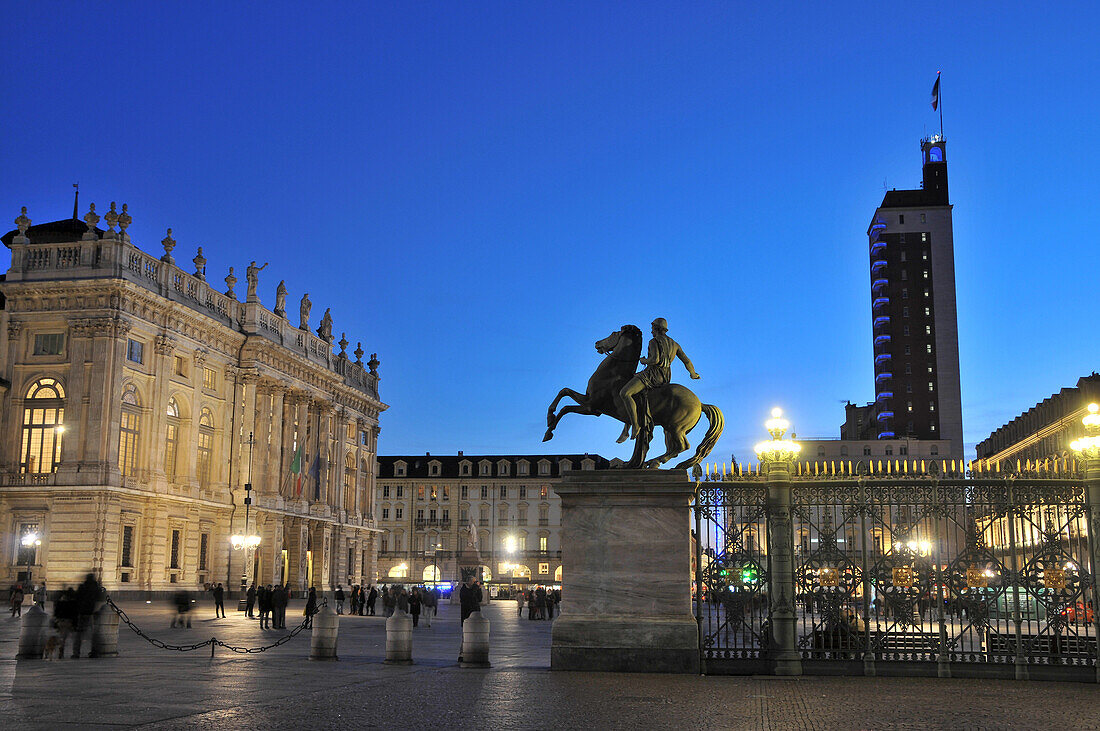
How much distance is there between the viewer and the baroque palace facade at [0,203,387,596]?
53.3m

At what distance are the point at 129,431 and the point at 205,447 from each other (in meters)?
8.56

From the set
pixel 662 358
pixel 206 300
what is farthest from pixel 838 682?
pixel 206 300

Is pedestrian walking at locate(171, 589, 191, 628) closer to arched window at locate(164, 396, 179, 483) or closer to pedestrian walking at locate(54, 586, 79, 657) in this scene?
pedestrian walking at locate(54, 586, 79, 657)

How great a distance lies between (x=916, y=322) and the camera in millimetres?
118312

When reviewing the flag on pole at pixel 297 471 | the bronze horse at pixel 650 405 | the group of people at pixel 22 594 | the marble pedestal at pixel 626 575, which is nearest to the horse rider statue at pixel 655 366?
the bronze horse at pixel 650 405

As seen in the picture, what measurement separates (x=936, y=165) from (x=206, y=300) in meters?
91.9

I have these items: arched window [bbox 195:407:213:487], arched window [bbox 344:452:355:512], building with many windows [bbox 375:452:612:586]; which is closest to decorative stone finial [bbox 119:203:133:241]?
arched window [bbox 195:407:213:487]

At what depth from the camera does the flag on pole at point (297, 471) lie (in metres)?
73.1

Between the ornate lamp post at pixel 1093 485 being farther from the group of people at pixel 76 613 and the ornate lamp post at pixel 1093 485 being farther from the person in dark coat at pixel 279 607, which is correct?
the person in dark coat at pixel 279 607

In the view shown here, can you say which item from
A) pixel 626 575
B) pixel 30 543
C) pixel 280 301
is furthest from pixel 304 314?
pixel 626 575

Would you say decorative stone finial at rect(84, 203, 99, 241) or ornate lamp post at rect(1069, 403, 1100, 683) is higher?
decorative stone finial at rect(84, 203, 99, 241)

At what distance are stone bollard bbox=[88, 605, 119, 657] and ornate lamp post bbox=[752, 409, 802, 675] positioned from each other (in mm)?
12433

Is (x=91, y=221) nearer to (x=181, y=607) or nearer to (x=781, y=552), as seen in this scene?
(x=181, y=607)

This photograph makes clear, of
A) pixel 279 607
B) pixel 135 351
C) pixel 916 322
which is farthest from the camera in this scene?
pixel 916 322
